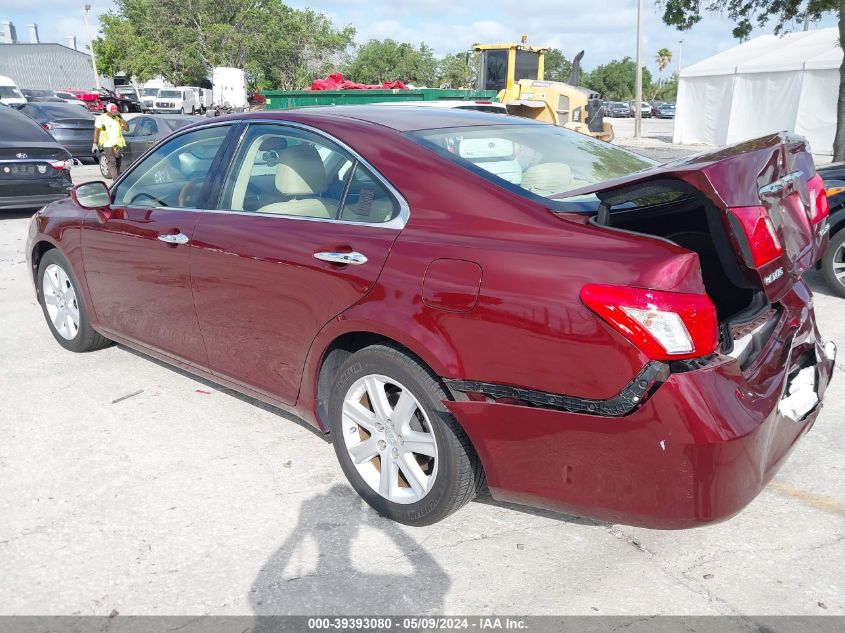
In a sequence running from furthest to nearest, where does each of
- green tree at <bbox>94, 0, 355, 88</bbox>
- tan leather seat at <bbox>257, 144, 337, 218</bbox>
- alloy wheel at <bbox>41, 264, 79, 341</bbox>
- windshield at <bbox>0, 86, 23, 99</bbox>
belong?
green tree at <bbox>94, 0, 355, 88</bbox> → windshield at <bbox>0, 86, 23, 99</bbox> → alloy wheel at <bbox>41, 264, 79, 341</bbox> → tan leather seat at <bbox>257, 144, 337, 218</bbox>

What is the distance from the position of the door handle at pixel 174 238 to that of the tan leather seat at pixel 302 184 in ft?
1.68

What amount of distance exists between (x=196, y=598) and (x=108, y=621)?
0.94 feet

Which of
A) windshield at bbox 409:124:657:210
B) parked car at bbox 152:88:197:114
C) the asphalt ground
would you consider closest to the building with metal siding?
parked car at bbox 152:88:197:114

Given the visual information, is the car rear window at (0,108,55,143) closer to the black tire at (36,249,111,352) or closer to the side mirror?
the black tire at (36,249,111,352)

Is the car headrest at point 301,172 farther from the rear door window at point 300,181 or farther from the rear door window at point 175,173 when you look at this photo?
the rear door window at point 175,173

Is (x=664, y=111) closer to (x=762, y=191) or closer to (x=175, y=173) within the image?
(x=175, y=173)

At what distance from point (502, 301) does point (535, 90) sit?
15826mm

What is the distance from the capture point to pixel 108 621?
8.04 ft

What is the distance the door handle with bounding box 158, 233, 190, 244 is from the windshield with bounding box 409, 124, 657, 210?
1.36 meters

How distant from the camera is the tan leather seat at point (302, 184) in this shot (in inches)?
127

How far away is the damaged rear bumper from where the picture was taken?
7.27 ft

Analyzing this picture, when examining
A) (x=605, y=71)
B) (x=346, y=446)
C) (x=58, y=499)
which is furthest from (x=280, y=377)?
(x=605, y=71)

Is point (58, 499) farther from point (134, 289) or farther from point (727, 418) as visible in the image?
point (727, 418)

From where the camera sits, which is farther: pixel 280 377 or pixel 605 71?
pixel 605 71
